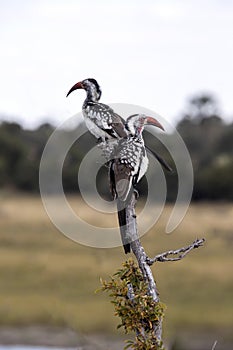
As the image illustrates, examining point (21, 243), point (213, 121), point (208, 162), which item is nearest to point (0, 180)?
point (208, 162)

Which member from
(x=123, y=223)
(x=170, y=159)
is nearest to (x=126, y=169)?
(x=123, y=223)

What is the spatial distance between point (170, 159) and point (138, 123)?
898 inches

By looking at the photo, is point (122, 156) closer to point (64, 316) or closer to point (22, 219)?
point (64, 316)

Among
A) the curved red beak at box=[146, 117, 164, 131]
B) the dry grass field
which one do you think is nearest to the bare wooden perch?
the curved red beak at box=[146, 117, 164, 131]

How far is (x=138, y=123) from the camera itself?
19.7ft

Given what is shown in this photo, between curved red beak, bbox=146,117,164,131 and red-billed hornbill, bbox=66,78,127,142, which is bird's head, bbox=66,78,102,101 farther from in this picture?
curved red beak, bbox=146,117,164,131

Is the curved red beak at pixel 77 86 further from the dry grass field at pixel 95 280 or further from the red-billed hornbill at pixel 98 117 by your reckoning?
the dry grass field at pixel 95 280

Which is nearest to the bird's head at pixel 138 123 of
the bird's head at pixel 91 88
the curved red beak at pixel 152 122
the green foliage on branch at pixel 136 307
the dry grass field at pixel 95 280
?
the curved red beak at pixel 152 122

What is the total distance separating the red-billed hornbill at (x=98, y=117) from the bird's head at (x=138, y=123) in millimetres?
41

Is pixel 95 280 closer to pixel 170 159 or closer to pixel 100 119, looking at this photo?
pixel 170 159

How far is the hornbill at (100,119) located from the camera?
592cm

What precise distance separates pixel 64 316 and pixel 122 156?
12.8 meters

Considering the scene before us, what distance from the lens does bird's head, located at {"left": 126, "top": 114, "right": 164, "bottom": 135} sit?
19.5ft

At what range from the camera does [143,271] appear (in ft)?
18.9
